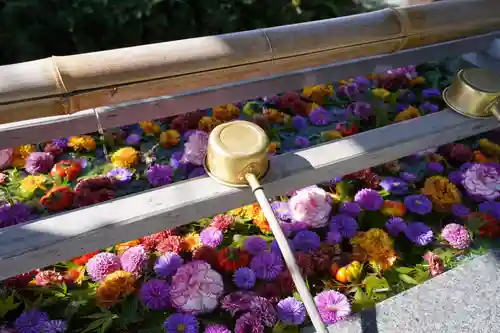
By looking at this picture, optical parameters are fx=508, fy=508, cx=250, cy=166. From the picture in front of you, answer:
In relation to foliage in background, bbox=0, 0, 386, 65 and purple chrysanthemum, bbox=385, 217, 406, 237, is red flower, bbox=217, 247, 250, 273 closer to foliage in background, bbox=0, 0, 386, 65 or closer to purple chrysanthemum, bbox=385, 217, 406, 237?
purple chrysanthemum, bbox=385, 217, 406, 237

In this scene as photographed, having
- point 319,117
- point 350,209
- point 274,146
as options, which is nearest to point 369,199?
point 350,209

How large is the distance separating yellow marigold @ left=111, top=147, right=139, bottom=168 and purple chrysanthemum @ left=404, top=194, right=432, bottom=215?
1.06 meters

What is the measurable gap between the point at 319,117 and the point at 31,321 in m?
1.42

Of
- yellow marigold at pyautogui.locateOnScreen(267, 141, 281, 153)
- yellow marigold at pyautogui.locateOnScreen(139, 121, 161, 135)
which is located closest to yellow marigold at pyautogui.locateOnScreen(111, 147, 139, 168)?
yellow marigold at pyautogui.locateOnScreen(139, 121, 161, 135)

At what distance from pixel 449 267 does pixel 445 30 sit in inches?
31.9

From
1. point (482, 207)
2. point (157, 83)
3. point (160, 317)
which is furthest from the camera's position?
point (482, 207)

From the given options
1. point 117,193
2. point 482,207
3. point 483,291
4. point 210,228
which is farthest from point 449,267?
point 117,193

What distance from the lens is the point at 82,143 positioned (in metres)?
2.06

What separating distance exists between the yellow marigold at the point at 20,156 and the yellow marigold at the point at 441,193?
61.4 inches

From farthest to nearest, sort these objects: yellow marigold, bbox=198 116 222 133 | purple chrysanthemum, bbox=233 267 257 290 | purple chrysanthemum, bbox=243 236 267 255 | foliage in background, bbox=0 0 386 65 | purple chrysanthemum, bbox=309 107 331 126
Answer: foliage in background, bbox=0 0 386 65 < purple chrysanthemum, bbox=309 107 331 126 < yellow marigold, bbox=198 116 222 133 < purple chrysanthemum, bbox=243 236 267 255 < purple chrysanthemum, bbox=233 267 257 290

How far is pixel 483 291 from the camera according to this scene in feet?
5.16

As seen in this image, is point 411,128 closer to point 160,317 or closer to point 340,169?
point 340,169

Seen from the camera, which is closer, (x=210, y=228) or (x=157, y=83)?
(x=157, y=83)

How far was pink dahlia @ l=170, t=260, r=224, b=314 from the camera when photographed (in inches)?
58.6
